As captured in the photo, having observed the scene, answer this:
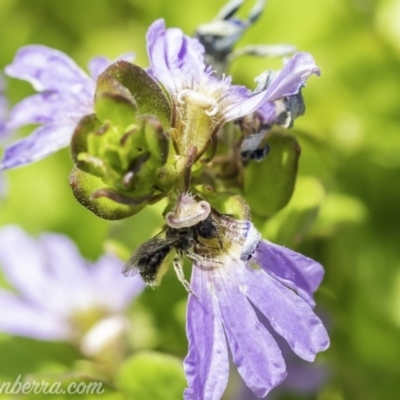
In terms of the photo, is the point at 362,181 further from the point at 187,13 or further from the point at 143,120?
the point at 143,120

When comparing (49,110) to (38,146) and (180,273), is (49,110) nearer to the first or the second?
(38,146)

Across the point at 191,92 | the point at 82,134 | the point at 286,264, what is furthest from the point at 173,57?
Answer: the point at 286,264

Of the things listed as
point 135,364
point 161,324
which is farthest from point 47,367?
point 135,364

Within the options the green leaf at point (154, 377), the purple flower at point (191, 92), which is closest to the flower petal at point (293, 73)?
the purple flower at point (191, 92)

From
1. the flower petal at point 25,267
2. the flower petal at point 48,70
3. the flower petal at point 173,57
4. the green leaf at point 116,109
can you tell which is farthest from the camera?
the flower petal at point 25,267

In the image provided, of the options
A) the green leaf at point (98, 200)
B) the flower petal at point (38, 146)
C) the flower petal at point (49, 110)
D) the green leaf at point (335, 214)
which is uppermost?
the flower petal at point (49, 110)

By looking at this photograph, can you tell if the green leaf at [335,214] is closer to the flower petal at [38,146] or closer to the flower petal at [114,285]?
the flower petal at [114,285]

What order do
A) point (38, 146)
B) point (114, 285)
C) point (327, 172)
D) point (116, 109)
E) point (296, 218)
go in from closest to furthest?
point (116, 109)
point (38, 146)
point (296, 218)
point (327, 172)
point (114, 285)
